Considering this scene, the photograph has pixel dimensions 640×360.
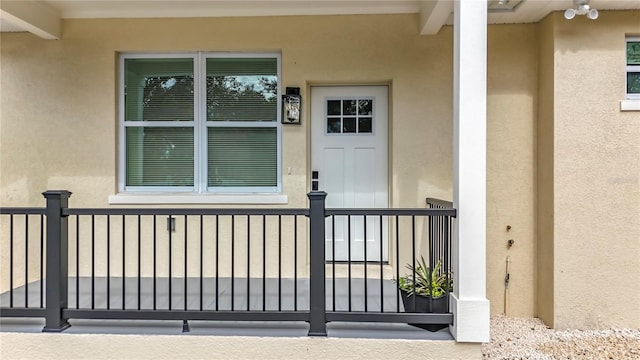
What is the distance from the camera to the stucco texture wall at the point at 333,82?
4.20 m

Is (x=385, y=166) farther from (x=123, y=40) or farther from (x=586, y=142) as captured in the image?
(x=123, y=40)

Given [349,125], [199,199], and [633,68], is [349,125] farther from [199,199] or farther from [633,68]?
[633,68]

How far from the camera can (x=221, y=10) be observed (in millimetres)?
4215

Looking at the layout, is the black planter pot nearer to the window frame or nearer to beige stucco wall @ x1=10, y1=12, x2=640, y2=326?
beige stucco wall @ x1=10, y1=12, x2=640, y2=326

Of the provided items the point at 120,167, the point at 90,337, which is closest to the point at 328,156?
the point at 120,167

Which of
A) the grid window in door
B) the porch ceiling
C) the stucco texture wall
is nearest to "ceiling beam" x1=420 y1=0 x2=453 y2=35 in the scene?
the porch ceiling

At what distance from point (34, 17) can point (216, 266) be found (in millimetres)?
3037

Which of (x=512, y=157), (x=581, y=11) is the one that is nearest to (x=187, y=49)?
(x=512, y=157)

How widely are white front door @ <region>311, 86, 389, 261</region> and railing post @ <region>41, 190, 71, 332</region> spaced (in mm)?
2274

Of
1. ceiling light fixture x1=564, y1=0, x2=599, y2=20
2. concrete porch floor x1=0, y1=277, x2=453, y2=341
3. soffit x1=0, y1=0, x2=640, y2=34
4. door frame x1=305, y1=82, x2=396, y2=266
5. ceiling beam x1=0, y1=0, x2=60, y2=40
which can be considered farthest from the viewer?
door frame x1=305, y1=82, x2=396, y2=266

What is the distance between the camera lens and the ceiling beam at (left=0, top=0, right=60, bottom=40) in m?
3.69

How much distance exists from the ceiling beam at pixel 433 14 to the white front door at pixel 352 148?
0.71m

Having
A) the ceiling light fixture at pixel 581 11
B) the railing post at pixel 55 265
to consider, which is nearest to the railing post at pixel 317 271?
the railing post at pixel 55 265

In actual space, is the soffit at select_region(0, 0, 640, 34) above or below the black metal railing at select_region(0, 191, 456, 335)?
above
